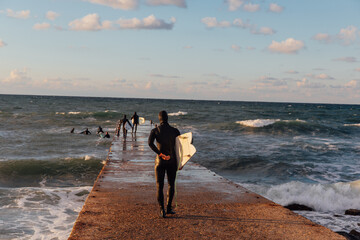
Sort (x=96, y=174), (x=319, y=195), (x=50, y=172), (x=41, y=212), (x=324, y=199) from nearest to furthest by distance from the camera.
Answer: (x=41, y=212)
(x=324, y=199)
(x=319, y=195)
(x=96, y=174)
(x=50, y=172)

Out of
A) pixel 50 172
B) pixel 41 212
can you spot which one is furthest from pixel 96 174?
pixel 41 212

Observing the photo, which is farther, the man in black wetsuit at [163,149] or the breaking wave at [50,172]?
the breaking wave at [50,172]

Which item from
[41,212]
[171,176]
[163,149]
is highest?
[163,149]

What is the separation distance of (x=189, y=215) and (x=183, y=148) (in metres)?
1.33

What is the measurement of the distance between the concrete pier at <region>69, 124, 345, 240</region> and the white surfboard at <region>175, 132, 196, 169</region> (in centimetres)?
111

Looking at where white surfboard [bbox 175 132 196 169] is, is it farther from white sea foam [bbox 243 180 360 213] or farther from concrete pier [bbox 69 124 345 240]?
white sea foam [bbox 243 180 360 213]

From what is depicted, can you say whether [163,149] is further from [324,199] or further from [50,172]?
[50,172]

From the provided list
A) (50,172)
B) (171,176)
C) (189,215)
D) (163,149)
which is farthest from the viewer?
(50,172)

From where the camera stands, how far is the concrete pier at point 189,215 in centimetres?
511

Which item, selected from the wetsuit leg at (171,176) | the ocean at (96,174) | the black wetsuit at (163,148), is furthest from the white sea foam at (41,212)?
the black wetsuit at (163,148)

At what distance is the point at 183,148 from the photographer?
229 inches

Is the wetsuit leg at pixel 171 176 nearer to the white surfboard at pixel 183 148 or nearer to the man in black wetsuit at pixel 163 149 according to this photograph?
the man in black wetsuit at pixel 163 149

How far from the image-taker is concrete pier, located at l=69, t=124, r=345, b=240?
5113 mm

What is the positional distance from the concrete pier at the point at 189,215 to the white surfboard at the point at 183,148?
43.8 inches
